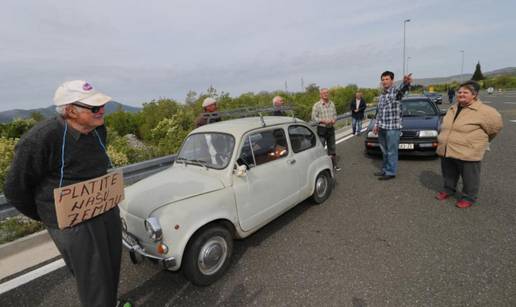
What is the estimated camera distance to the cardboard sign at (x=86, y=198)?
5.88 ft

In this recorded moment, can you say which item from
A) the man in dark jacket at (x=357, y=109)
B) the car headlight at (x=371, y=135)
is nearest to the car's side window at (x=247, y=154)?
the car headlight at (x=371, y=135)

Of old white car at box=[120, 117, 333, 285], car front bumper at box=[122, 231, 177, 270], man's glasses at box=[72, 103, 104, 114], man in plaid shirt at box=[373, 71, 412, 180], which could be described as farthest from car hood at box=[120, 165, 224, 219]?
man in plaid shirt at box=[373, 71, 412, 180]

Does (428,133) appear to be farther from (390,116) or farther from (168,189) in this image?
(168,189)

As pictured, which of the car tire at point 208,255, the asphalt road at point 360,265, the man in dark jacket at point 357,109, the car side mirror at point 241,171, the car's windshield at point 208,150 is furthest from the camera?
the man in dark jacket at point 357,109

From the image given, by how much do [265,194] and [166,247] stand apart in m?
1.37

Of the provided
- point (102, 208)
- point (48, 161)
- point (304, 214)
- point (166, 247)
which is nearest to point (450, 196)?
point (304, 214)

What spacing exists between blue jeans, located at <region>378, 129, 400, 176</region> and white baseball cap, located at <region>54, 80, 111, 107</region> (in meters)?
5.04

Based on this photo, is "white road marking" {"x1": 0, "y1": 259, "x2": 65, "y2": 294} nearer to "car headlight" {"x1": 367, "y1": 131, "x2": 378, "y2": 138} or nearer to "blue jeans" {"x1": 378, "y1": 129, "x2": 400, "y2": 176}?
"blue jeans" {"x1": 378, "y1": 129, "x2": 400, "y2": 176}

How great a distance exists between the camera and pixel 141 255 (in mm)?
2604

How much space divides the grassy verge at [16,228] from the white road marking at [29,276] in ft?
2.60

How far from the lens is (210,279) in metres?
2.79

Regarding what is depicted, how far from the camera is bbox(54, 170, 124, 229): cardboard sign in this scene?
179 cm

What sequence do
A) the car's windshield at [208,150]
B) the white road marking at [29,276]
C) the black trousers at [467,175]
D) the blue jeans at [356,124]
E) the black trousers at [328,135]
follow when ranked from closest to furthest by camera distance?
the white road marking at [29,276], the car's windshield at [208,150], the black trousers at [467,175], the black trousers at [328,135], the blue jeans at [356,124]

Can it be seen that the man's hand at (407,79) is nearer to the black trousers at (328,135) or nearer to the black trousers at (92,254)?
the black trousers at (328,135)
